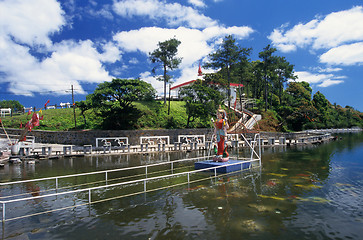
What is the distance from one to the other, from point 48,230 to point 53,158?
2271cm

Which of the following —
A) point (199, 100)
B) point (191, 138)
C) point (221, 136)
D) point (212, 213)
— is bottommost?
point (212, 213)

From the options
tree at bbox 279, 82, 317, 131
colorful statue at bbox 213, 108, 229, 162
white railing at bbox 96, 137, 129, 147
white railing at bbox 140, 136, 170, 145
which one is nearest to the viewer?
colorful statue at bbox 213, 108, 229, 162

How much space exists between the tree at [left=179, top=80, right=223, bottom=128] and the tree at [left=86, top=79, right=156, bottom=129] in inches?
335

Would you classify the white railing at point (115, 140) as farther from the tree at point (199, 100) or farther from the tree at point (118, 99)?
the tree at point (199, 100)

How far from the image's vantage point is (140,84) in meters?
39.6

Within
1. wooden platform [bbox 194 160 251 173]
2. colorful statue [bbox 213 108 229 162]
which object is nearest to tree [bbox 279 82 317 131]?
wooden platform [bbox 194 160 251 173]

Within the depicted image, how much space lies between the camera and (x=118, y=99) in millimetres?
38750

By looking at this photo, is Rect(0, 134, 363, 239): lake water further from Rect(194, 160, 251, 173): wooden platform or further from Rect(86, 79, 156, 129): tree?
Rect(86, 79, 156, 129): tree

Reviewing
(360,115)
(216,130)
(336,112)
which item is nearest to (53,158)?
(216,130)

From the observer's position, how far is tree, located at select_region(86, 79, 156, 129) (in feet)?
124

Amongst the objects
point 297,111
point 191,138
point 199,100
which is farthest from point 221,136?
point 297,111

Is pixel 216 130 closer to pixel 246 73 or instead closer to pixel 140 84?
pixel 140 84

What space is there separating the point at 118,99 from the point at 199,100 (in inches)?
640

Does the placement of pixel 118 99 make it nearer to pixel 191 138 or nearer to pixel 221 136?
pixel 191 138
